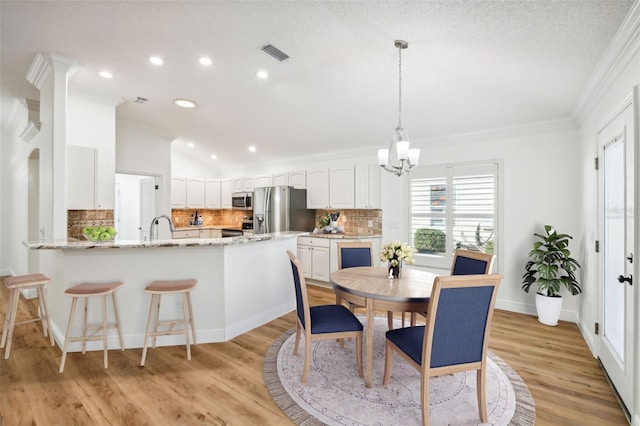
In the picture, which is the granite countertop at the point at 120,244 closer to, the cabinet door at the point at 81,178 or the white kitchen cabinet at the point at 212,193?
the cabinet door at the point at 81,178

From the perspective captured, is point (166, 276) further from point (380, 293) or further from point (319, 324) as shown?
point (380, 293)

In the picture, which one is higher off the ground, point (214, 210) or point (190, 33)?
point (190, 33)

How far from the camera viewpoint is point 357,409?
2.06 meters

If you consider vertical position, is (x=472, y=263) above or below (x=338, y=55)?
below

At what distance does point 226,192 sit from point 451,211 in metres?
5.30

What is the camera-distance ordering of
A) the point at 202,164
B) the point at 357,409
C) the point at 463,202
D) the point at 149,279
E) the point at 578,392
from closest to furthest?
the point at 357,409
the point at 578,392
the point at 149,279
the point at 463,202
the point at 202,164

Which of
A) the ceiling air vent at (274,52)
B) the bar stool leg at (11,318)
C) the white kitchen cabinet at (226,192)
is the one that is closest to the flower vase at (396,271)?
the ceiling air vent at (274,52)

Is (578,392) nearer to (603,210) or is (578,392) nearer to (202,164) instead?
(603,210)

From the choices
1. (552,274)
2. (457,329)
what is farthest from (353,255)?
(552,274)

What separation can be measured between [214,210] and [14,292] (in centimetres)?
530

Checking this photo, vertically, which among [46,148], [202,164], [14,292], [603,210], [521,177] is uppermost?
[202,164]

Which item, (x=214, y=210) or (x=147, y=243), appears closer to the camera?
(x=147, y=243)

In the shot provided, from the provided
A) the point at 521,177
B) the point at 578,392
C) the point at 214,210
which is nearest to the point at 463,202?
the point at 521,177

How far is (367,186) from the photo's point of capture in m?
5.38
